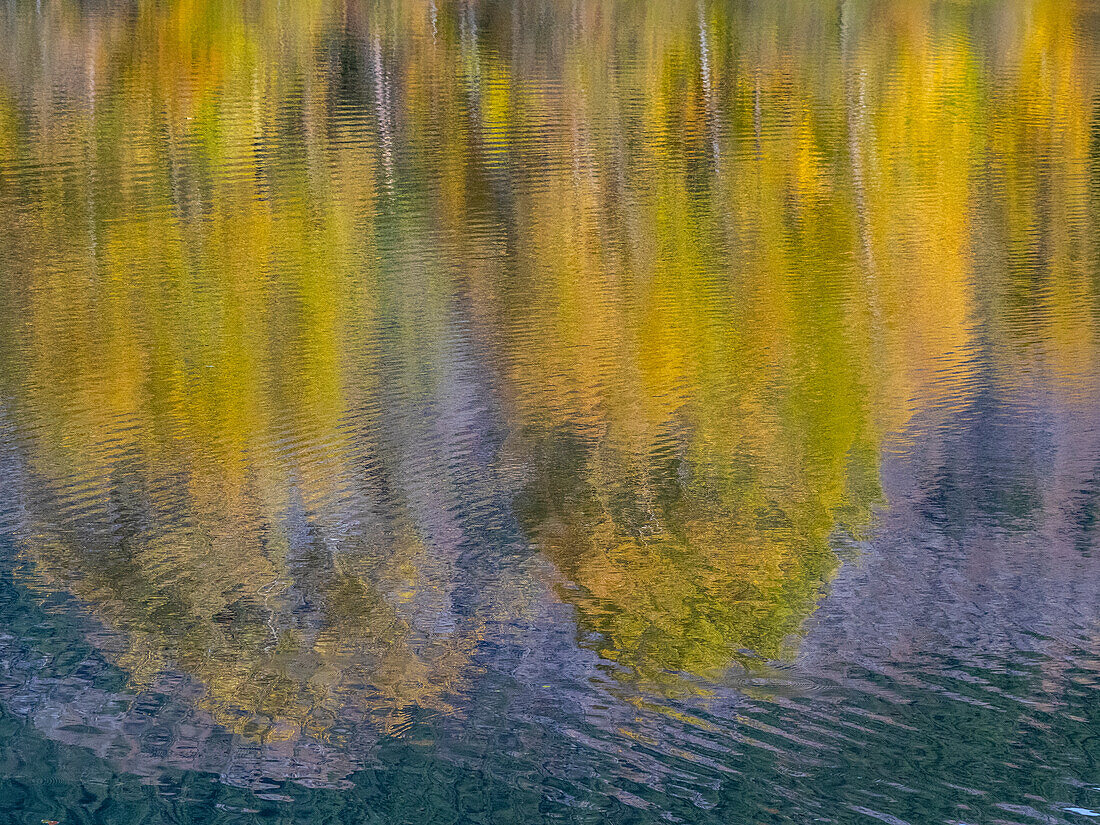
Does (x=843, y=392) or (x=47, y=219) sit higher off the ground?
(x=47, y=219)

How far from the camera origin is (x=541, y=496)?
756cm

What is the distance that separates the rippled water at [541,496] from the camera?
16.6 feet

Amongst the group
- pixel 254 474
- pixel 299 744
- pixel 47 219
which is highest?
pixel 47 219

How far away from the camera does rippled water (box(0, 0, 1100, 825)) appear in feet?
16.6

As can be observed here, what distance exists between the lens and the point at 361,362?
10023mm

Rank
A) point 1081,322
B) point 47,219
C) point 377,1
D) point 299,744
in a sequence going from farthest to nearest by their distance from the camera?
point 377,1 → point 47,219 → point 1081,322 → point 299,744

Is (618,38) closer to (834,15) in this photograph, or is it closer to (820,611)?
(834,15)

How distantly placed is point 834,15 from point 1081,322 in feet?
94.3

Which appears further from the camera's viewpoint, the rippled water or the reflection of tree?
the reflection of tree

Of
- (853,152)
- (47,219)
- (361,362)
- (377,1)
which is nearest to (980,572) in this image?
(361,362)

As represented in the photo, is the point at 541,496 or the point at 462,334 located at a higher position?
the point at 462,334

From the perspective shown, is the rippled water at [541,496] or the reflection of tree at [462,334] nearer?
the rippled water at [541,496]

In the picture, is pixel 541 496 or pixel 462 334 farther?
pixel 462 334

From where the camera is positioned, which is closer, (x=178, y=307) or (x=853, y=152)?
(x=178, y=307)
